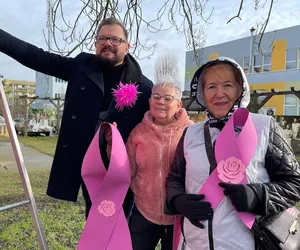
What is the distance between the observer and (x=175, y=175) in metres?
1.56

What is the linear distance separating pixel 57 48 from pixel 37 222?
1657 millimetres

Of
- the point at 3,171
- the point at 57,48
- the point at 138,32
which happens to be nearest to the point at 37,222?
the point at 57,48

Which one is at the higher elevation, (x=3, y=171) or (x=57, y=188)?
(x=57, y=188)

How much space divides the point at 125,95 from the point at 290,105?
2038 centimetres

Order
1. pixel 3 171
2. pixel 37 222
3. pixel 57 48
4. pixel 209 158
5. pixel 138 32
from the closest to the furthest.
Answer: pixel 209 158 < pixel 37 222 < pixel 57 48 < pixel 138 32 < pixel 3 171

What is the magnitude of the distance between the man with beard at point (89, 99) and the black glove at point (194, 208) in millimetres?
620

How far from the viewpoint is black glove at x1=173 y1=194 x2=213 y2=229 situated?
53.7 inches

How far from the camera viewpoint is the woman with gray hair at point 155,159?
1823 mm

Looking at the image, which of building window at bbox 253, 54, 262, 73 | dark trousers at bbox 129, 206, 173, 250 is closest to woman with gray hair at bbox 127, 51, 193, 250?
dark trousers at bbox 129, 206, 173, 250

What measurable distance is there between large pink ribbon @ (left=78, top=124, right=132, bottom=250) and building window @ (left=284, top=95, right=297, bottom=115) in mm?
20230

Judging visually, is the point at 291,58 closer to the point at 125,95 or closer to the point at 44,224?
the point at 44,224

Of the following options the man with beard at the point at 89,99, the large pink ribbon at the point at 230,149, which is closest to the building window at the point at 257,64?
the man with beard at the point at 89,99

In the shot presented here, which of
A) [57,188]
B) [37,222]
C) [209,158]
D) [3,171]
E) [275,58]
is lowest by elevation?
[3,171]

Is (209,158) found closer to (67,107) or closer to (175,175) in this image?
(175,175)
